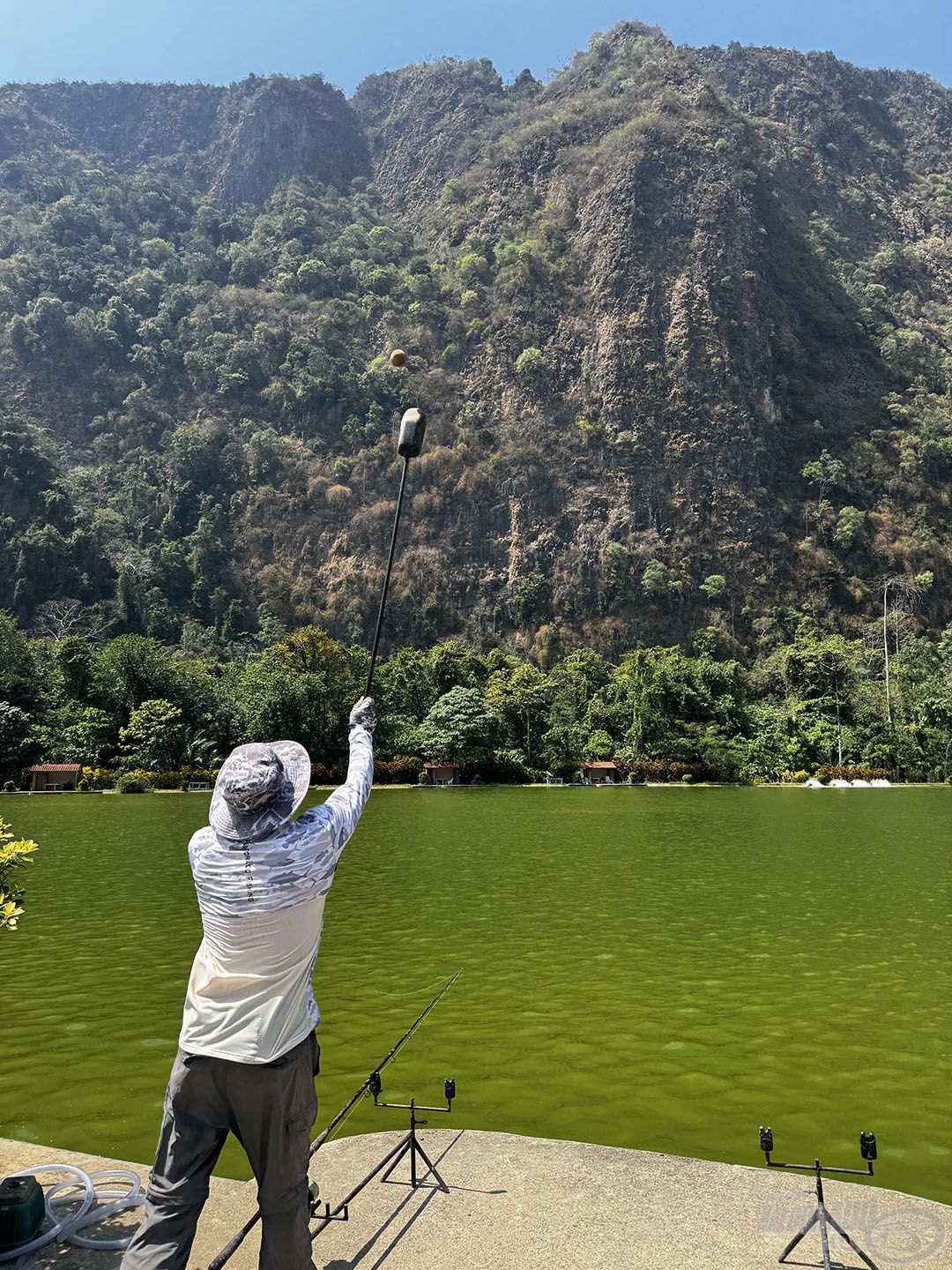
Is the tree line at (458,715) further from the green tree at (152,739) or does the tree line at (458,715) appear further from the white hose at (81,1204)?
the white hose at (81,1204)

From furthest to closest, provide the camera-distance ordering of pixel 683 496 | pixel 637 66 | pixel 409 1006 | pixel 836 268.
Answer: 1. pixel 637 66
2. pixel 836 268
3. pixel 683 496
4. pixel 409 1006

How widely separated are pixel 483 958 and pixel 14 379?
383 feet

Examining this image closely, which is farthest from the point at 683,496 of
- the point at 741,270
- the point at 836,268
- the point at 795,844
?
the point at 795,844

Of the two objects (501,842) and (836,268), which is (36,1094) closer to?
(501,842)

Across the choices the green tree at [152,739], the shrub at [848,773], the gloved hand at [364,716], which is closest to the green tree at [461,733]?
the green tree at [152,739]

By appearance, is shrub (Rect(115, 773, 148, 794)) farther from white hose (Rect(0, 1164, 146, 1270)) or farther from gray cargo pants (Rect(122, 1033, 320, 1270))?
gray cargo pants (Rect(122, 1033, 320, 1270))

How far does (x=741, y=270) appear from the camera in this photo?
340 ft

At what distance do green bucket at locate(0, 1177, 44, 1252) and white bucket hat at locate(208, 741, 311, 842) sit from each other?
78.7 inches

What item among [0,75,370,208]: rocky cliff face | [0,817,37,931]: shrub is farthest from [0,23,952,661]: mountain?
[0,817,37,931]: shrub

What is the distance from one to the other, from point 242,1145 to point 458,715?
49934mm

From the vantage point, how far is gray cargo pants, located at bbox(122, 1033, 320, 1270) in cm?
262

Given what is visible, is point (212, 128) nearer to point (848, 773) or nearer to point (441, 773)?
point (441, 773)

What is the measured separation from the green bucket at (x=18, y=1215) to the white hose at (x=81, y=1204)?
3 centimetres

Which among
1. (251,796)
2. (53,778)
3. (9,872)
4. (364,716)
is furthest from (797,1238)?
(53,778)
